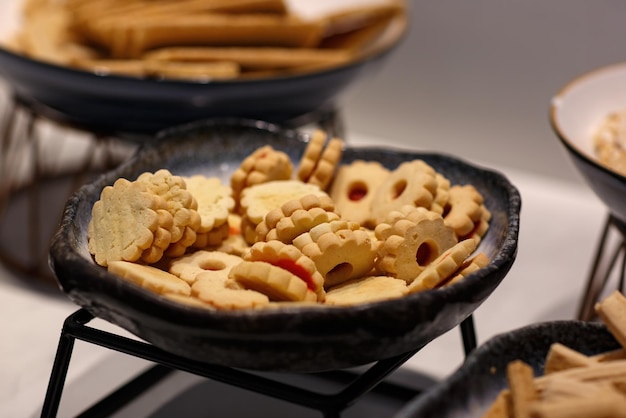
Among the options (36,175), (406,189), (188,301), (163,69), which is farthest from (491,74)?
(188,301)

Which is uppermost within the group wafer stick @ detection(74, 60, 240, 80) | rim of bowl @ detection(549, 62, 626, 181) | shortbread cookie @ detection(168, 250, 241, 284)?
rim of bowl @ detection(549, 62, 626, 181)

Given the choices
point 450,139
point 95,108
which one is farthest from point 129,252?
point 450,139

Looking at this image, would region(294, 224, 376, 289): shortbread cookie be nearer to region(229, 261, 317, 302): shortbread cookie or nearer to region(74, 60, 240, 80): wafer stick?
region(229, 261, 317, 302): shortbread cookie

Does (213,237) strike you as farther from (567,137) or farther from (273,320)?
(567,137)

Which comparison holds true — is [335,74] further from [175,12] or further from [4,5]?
[4,5]

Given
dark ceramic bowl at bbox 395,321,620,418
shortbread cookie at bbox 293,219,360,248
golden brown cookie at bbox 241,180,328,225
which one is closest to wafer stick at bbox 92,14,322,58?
golden brown cookie at bbox 241,180,328,225

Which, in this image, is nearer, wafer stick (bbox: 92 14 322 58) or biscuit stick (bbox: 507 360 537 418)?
biscuit stick (bbox: 507 360 537 418)
